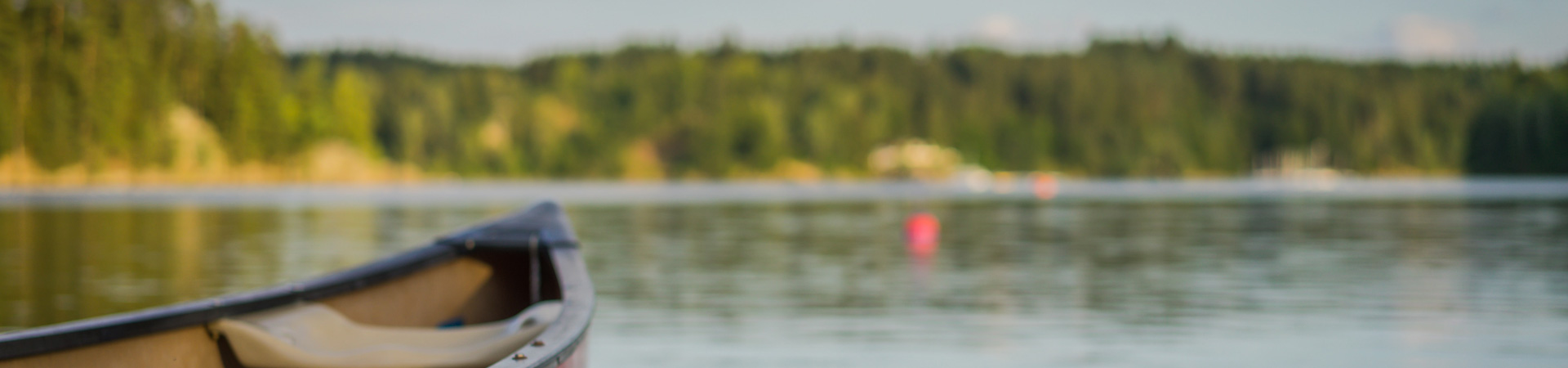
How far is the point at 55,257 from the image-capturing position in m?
31.6

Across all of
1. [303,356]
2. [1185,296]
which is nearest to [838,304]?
[1185,296]

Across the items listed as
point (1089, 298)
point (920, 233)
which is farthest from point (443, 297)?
point (920, 233)

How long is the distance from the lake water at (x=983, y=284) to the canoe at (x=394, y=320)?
143 cm

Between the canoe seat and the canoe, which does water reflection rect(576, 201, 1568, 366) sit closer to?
the canoe

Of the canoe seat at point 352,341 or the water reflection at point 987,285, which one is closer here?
the canoe seat at point 352,341

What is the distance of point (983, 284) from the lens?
926 inches

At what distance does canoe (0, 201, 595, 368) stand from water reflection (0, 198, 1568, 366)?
4.89 ft

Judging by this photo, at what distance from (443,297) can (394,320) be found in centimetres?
80

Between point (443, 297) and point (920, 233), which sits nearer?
point (443, 297)

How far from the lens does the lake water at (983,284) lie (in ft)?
49.5

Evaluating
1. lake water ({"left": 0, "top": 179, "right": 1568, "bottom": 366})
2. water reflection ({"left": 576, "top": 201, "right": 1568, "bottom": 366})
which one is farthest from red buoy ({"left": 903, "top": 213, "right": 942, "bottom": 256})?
lake water ({"left": 0, "top": 179, "right": 1568, "bottom": 366})

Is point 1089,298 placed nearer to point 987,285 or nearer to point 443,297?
point 987,285

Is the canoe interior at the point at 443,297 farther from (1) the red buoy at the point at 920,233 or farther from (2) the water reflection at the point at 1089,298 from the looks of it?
(1) the red buoy at the point at 920,233

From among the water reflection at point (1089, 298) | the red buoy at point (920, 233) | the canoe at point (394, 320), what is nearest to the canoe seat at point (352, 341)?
the canoe at point (394, 320)
